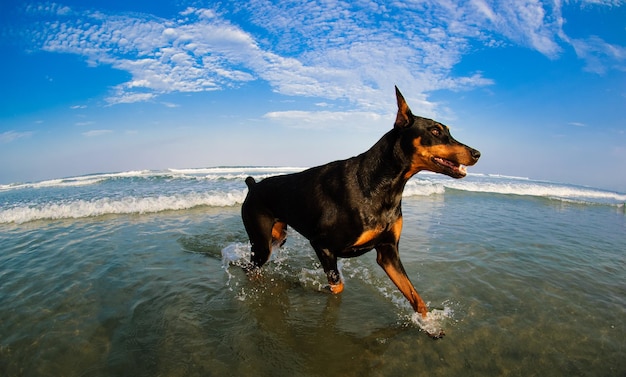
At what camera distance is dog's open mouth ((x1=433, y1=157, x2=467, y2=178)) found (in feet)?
8.87

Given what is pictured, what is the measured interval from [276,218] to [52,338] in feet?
7.84

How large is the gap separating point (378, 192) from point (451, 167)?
0.68m

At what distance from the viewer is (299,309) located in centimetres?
335

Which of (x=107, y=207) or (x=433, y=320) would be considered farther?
(x=107, y=207)

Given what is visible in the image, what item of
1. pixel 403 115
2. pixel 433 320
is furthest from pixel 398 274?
pixel 403 115

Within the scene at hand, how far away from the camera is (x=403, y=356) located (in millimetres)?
2492

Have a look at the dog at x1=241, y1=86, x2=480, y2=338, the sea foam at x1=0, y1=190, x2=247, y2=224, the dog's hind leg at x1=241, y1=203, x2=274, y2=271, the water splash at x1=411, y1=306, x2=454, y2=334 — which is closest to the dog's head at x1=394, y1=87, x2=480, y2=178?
the dog at x1=241, y1=86, x2=480, y2=338

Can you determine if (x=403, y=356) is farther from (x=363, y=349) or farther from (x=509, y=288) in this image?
(x=509, y=288)

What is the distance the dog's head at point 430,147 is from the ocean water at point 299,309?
1.48 m

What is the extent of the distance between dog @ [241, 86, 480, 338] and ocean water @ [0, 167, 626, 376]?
490mm

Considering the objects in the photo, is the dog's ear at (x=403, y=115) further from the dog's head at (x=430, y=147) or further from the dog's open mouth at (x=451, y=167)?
the dog's open mouth at (x=451, y=167)

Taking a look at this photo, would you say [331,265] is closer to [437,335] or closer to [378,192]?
[378,192]

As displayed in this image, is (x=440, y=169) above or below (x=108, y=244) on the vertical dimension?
above

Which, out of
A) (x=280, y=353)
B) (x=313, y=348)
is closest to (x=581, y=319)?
(x=313, y=348)
